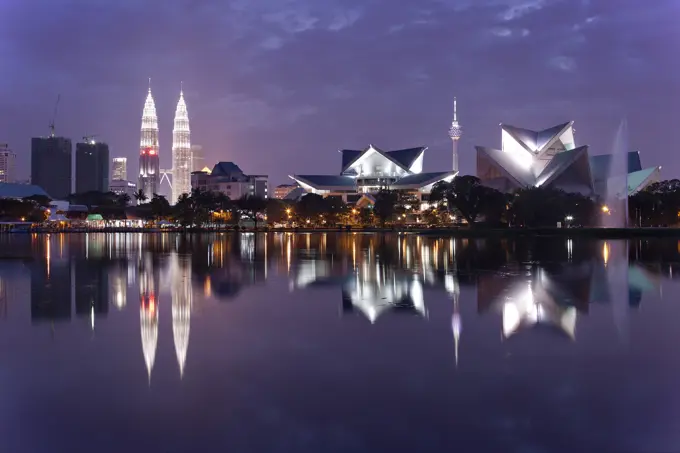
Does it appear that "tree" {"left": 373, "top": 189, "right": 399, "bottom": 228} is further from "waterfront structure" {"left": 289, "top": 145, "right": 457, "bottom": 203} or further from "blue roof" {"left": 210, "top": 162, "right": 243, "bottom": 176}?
"blue roof" {"left": 210, "top": 162, "right": 243, "bottom": 176}

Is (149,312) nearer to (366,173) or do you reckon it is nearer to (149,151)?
(366,173)

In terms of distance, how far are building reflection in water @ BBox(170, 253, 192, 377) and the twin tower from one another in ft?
477

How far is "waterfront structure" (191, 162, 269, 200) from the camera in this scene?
12719 cm

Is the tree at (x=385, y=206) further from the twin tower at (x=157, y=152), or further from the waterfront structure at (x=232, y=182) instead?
the twin tower at (x=157, y=152)

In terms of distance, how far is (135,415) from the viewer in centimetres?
476

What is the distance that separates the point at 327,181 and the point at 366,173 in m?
6.28

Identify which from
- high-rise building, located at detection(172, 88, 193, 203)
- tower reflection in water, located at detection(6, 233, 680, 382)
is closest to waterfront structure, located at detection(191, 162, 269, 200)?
high-rise building, located at detection(172, 88, 193, 203)

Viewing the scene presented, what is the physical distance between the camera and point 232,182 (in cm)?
12800

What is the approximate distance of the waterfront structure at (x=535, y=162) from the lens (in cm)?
6481

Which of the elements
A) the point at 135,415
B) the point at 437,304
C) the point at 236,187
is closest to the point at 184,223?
the point at 236,187

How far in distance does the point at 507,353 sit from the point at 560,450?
2592 millimetres

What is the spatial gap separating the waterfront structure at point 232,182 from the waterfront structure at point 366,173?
32.7 metres

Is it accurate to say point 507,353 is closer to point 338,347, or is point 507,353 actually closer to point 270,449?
point 338,347

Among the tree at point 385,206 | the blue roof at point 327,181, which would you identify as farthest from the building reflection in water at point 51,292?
the blue roof at point 327,181
